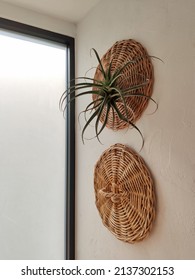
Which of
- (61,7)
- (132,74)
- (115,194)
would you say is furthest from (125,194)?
(61,7)

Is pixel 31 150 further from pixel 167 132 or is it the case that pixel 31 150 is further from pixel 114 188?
pixel 167 132

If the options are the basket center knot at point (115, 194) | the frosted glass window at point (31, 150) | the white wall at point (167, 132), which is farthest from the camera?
the frosted glass window at point (31, 150)

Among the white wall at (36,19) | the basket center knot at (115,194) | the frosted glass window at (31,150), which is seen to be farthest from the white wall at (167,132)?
the white wall at (36,19)

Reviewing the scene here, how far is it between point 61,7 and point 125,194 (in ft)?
3.91

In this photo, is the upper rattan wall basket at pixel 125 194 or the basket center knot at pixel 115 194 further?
the basket center knot at pixel 115 194

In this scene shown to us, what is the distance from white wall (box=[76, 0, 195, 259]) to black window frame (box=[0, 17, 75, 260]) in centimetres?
23

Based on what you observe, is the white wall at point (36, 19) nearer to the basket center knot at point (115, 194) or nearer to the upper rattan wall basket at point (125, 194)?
the upper rattan wall basket at point (125, 194)

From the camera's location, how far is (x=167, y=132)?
4.05 feet

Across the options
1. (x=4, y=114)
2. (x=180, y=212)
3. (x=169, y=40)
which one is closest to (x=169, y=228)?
(x=180, y=212)

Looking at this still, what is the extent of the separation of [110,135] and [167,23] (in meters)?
0.60

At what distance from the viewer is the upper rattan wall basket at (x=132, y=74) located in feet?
4.40

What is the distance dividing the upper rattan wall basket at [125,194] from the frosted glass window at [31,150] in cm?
38

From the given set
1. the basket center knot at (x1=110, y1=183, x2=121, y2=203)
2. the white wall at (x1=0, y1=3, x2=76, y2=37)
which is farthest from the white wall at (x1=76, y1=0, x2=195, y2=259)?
the white wall at (x1=0, y1=3, x2=76, y2=37)
